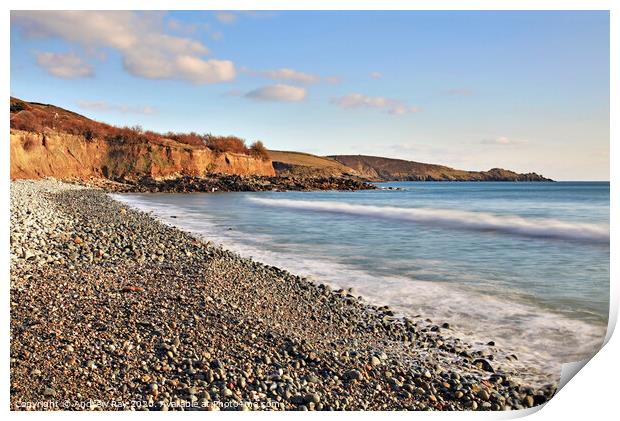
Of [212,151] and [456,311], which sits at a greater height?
[212,151]

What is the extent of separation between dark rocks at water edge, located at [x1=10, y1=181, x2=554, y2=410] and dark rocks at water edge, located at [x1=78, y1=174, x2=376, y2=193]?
2169 cm

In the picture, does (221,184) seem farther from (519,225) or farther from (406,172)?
(406,172)

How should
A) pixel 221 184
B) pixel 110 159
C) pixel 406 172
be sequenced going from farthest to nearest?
1. pixel 406 172
2. pixel 221 184
3. pixel 110 159

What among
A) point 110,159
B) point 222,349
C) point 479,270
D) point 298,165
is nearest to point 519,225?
point 479,270

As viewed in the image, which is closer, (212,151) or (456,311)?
(456,311)

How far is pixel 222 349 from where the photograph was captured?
3.04 meters

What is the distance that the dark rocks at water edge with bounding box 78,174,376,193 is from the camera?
1070 inches

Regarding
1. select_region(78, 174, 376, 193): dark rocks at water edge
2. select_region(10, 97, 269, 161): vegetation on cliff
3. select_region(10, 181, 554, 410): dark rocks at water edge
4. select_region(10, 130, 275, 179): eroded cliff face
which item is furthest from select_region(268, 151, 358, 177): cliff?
select_region(10, 181, 554, 410): dark rocks at water edge

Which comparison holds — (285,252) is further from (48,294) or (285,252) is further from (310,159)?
(310,159)

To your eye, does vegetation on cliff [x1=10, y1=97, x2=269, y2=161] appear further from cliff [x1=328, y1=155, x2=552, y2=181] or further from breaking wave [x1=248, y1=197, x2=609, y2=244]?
cliff [x1=328, y1=155, x2=552, y2=181]

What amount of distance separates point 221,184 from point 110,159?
8.05 meters
